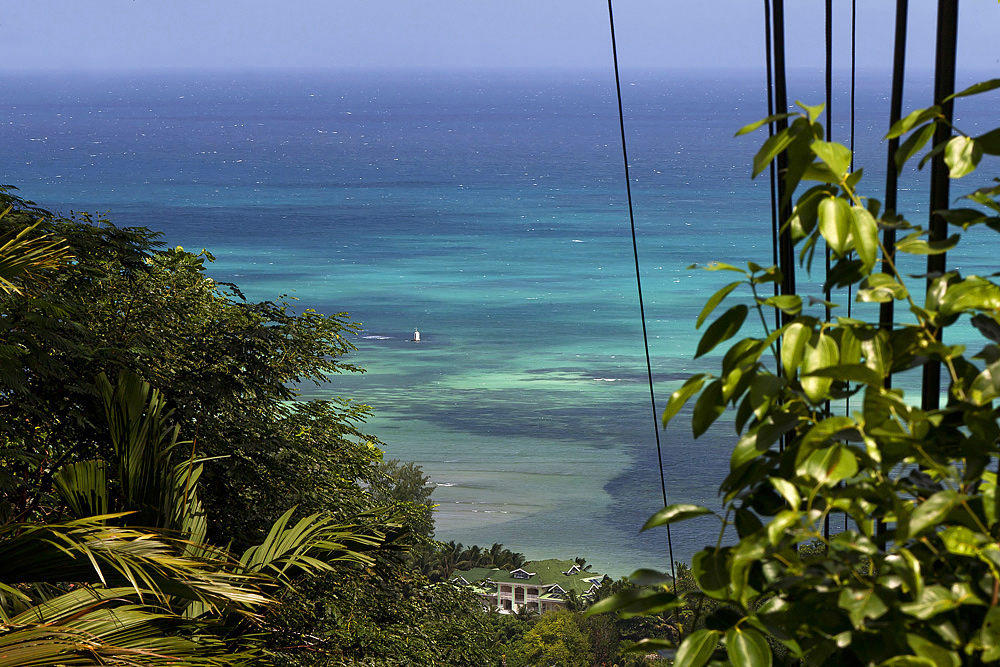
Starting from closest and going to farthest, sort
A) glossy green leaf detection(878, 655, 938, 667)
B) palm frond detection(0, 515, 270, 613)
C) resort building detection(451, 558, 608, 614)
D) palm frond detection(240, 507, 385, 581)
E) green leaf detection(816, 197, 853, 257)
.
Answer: glossy green leaf detection(878, 655, 938, 667)
green leaf detection(816, 197, 853, 257)
palm frond detection(0, 515, 270, 613)
palm frond detection(240, 507, 385, 581)
resort building detection(451, 558, 608, 614)

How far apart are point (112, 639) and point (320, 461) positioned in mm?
7067

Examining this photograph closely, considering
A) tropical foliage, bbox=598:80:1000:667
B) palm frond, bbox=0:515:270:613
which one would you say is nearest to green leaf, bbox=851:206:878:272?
tropical foliage, bbox=598:80:1000:667

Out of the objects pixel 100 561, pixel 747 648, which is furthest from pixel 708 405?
pixel 100 561

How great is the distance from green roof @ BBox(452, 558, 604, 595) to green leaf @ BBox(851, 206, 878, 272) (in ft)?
95.7

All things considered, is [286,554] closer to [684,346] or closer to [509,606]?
[509,606]

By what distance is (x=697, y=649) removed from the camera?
97 centimetres

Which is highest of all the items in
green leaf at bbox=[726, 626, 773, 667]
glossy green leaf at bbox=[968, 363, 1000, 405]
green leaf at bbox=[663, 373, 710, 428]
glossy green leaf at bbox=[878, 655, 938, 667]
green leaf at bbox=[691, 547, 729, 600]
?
glossy green leaf at bbox=[968, 363, 1000, 405]

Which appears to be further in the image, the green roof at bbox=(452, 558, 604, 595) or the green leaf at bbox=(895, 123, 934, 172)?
the green roof at bbox=(452, 558, 604, 595)

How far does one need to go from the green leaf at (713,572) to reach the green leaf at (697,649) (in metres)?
0.04

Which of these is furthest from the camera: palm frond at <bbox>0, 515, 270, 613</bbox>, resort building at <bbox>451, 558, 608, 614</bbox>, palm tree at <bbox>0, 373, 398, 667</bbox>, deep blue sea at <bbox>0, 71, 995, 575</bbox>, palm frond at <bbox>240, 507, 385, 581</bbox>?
deep blue sea at <bbox>0, 71, 995, 575</bbox>

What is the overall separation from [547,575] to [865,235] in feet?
103

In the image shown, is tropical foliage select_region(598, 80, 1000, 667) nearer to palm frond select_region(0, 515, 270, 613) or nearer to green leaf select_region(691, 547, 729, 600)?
green leaf select_region(691, 547, 729, 600)

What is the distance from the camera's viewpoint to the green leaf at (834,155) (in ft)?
3.19

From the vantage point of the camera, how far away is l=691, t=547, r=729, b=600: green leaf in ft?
3.29
